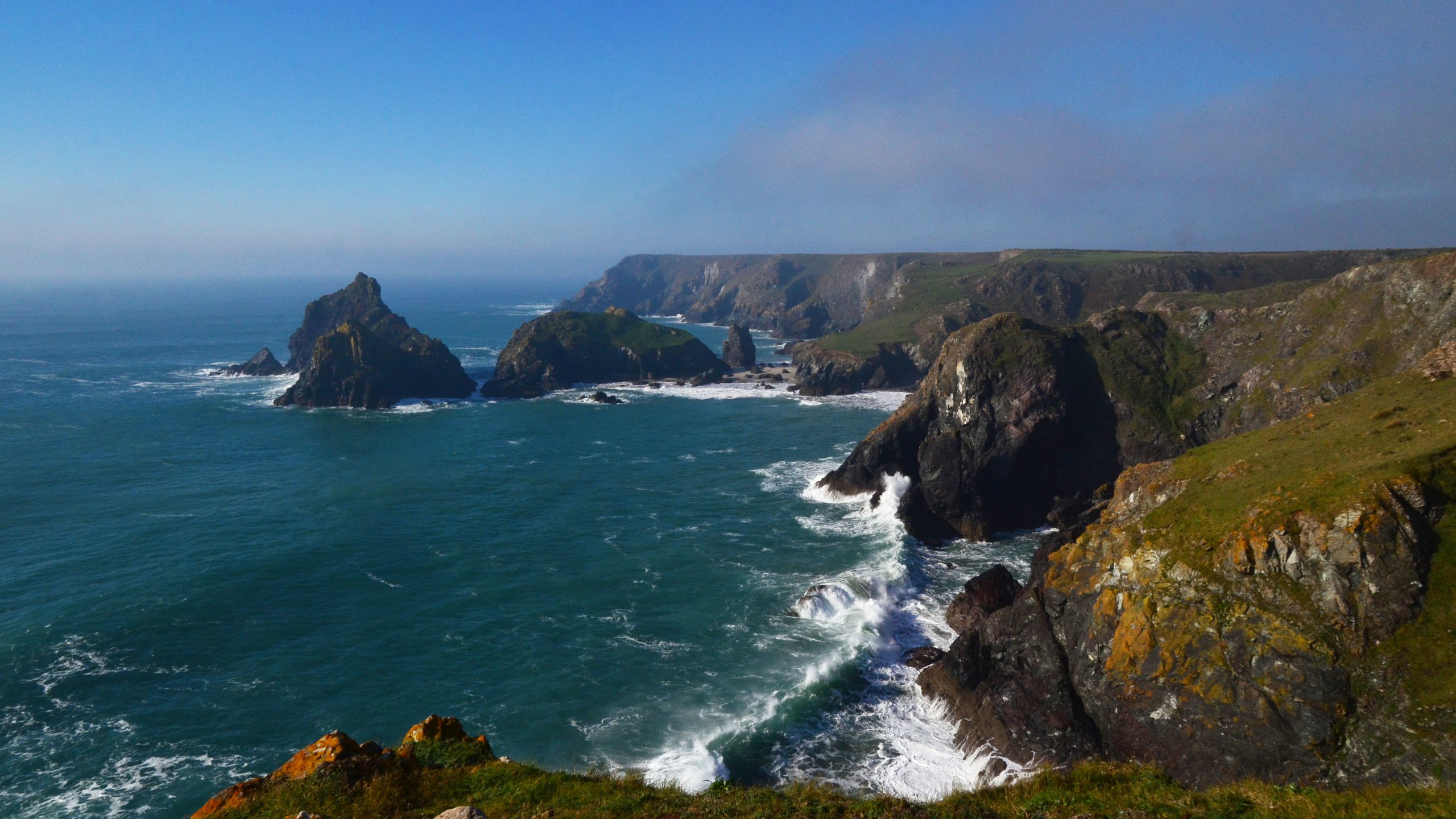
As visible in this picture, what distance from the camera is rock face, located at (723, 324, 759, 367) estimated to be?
496 feet

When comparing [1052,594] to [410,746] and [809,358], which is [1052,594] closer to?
[410,746]

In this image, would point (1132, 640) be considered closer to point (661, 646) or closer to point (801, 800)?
point (801, 800)

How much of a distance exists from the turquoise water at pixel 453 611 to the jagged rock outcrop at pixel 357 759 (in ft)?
33.2

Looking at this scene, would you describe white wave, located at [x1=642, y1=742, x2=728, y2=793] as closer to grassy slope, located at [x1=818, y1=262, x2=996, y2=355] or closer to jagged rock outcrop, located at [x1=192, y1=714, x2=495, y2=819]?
jagged rock outcrop, located at [x1=192, y1=714, x2=495, y2=819]

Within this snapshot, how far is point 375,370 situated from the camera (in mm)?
112250

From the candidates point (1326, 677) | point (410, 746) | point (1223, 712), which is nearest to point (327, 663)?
point (410, 746)

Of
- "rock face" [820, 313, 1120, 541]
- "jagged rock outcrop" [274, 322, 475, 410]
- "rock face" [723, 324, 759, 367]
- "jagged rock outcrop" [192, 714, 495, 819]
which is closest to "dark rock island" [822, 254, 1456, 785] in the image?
"rock face" [820, 313, 1120, 541]

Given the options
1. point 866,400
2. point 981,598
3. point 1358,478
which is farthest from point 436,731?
point 866,400

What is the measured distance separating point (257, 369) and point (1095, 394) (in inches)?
5497

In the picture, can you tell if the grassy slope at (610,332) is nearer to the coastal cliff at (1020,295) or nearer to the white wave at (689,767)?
the coastal cliff at (1020,295)

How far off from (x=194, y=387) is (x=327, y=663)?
10681cm

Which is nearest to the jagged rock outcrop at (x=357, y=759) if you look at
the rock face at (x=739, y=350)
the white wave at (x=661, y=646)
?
the white wave at (x=661, y=646)

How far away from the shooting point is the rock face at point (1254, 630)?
24.6 metres

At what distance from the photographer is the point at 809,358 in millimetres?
132250
